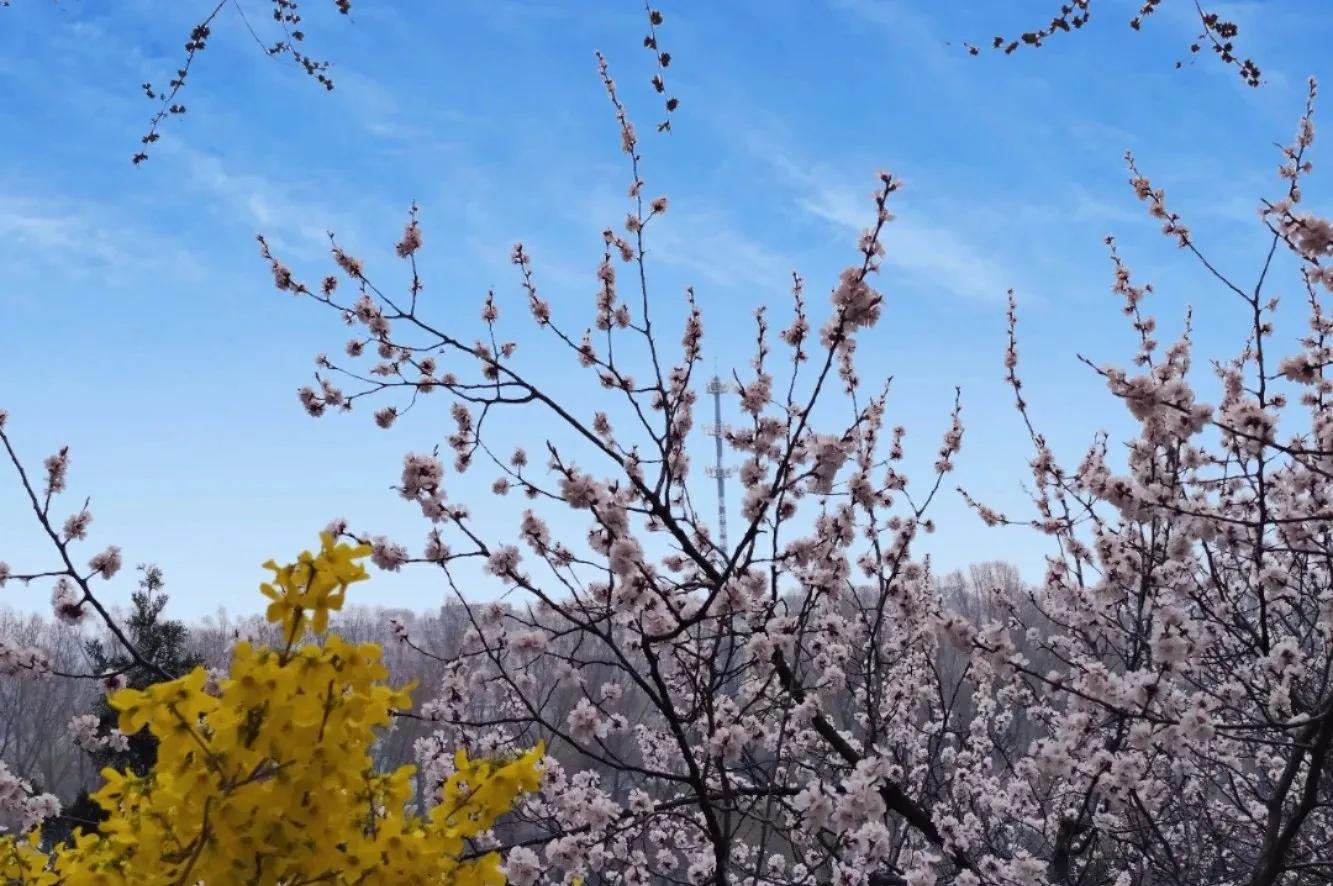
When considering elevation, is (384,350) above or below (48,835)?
above

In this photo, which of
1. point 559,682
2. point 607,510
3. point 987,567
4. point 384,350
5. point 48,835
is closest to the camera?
point 607,510

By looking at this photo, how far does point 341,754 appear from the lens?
1616 mm

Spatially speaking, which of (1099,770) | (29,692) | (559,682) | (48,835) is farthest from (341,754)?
(29,692)

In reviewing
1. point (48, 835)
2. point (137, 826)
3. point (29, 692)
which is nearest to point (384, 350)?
point (137, 826)

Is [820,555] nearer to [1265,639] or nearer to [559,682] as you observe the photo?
[559,682]

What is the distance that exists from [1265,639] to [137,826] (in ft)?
15.9

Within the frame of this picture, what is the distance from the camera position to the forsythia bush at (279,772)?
1.58 metres

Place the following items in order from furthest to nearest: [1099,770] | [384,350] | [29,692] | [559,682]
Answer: [29,692], [384,350], [559,682], [1099,770]

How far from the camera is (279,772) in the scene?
160 centimetres

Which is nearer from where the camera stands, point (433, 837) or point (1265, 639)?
point (433, 837)

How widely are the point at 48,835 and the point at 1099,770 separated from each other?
69.0 feet

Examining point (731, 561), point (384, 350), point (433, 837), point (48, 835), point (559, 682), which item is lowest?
point (48, 835)

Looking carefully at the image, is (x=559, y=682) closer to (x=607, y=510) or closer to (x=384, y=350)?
(x=607, y=510)

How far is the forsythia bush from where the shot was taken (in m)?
1.58
